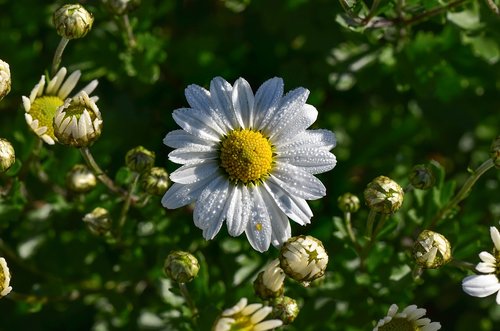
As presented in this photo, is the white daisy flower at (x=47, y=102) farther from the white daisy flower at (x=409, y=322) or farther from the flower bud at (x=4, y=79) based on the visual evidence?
the white daisy flower at (x=409, y=322)

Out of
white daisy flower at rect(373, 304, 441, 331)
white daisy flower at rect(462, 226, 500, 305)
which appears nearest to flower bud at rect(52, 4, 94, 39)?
white daisy flower at rect(373, 304, 441, 331)

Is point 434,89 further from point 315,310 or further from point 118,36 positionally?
point 118,36

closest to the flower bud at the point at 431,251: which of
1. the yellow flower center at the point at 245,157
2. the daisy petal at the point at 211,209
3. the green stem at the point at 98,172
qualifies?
the yellow flower center at the point at 245,157

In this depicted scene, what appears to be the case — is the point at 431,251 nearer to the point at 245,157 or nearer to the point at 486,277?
the point at 486,277

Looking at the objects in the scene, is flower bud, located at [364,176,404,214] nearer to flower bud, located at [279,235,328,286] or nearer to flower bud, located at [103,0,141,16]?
flower bud, located at [279,235,328,286]

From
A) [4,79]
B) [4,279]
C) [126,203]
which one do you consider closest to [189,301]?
[126,203]
